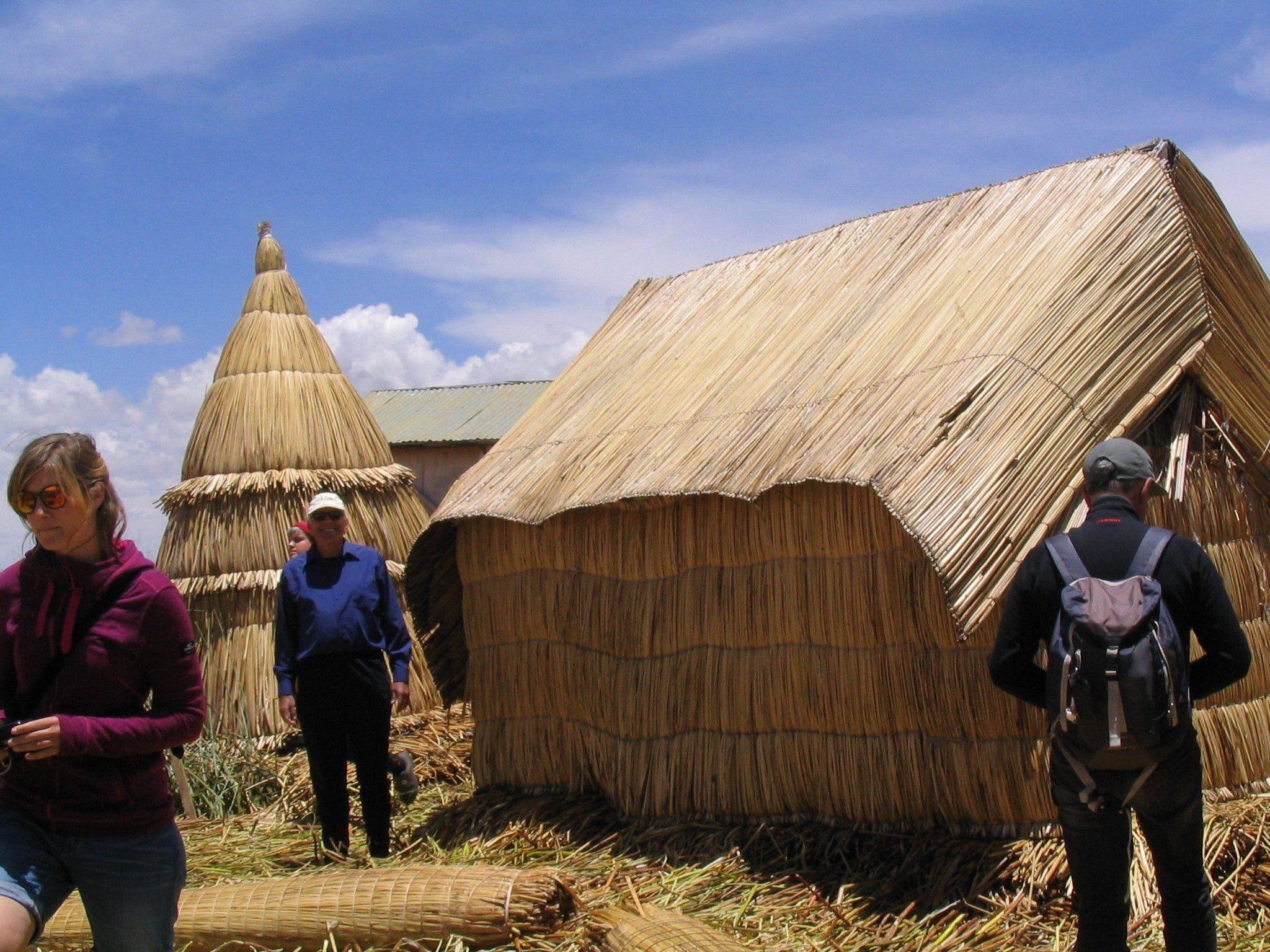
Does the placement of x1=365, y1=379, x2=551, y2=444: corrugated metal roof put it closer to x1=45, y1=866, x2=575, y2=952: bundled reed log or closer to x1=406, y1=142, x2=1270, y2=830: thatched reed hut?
x1=406, y1=142, x2=1270, y2=830: thatched reed hut

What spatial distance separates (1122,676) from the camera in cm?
305

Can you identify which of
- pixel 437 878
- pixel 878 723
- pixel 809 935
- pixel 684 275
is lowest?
pixel 809 935

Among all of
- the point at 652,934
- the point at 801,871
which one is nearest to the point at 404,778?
the point at 801,871

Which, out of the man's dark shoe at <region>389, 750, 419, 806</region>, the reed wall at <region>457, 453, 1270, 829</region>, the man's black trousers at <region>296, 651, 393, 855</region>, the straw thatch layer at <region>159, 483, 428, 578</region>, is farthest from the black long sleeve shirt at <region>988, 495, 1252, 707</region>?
the straw thatch layer at <region>159, 483, 428, 578</region>

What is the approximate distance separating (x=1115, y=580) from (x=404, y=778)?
16.0ft

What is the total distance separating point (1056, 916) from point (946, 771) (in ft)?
2.02

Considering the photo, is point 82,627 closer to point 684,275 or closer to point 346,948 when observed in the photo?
point 346,948

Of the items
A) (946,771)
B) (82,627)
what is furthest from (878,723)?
(82,627)

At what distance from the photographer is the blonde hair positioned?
9.99 feet

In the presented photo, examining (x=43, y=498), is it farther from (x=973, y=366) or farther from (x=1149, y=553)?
(x=973, y=366)

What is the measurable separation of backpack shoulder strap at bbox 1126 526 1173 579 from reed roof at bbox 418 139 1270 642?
0.76m

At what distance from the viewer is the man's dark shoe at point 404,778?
7156mm

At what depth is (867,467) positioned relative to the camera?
4332mm

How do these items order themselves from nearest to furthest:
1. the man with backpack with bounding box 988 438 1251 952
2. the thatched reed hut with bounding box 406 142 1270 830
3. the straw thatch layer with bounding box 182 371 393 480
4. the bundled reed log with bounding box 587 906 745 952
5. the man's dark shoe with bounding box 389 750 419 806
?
the man with backpack with bounding box 988 438 1251 952 → the bundled reed log with bounding box 587 906 745 952 → the thatched reed hut with bounding box 406 142 1270 830 → the man's dark shoe with bounding box 389 750 419 806 → the straw thatch layer with bounding box 182 371 393 480
